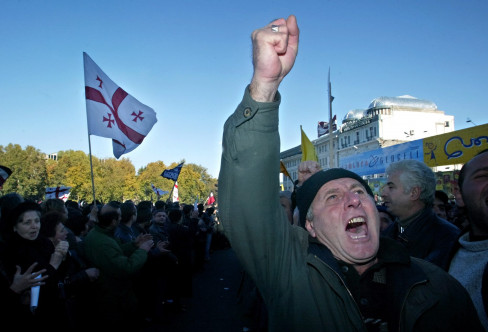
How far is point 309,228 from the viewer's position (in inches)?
77.3

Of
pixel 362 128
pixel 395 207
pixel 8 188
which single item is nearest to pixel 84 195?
pixel 8 188

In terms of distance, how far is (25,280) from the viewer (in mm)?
3025

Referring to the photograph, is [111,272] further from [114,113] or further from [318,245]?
[114,113]

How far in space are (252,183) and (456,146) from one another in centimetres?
1613

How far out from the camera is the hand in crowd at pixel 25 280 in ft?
9.78

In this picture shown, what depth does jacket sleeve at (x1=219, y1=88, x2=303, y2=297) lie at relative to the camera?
1.19 metres

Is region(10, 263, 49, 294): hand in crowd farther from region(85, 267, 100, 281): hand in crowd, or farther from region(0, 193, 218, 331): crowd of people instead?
region(85, 267, 100, 281): hand in crowd

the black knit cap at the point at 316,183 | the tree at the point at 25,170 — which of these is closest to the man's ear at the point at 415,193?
the black knit cap at the point at 316,183

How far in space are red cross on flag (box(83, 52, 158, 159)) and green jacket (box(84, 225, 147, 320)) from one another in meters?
3.21

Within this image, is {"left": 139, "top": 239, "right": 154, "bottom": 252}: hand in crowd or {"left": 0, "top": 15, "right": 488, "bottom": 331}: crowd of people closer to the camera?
{"left": 0, "top": 15, "right": 488, "bottom": 331}: crowd of people

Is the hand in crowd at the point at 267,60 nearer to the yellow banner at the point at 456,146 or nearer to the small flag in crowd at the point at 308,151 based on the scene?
the small flag in crowd at the point at 308,151

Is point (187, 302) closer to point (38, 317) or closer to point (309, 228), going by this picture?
point (38, 317)

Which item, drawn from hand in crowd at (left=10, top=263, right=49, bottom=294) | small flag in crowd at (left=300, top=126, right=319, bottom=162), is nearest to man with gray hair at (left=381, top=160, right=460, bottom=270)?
small flag in crowd at (left=300, top=126, right=319, bottom=162)

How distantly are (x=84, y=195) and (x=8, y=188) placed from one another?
15.0 meters
